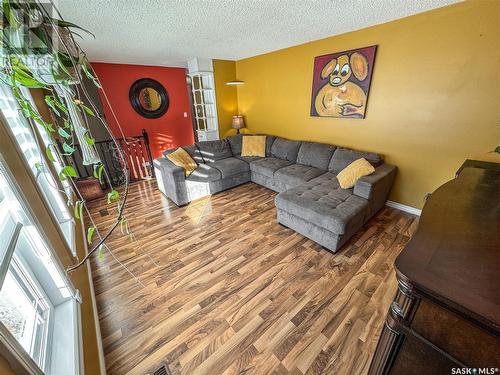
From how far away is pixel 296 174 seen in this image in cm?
312

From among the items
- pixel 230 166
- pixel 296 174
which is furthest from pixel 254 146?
pixel 296 174

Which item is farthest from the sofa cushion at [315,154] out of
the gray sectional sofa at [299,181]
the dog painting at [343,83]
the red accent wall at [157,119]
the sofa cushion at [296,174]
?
the red accent wall at [157,119]

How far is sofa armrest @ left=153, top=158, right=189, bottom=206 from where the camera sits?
3.03 meters

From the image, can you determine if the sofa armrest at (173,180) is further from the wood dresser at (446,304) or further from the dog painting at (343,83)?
the wood dresser at (446,304)

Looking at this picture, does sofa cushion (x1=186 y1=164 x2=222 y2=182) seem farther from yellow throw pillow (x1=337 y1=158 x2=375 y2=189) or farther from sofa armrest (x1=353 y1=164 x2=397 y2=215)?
sofa armrest (x1=353 y1=164 x2=397 y2=215)

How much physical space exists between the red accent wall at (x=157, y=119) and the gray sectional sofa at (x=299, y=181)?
189cm

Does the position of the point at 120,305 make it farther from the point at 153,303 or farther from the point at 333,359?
the point at 333,359

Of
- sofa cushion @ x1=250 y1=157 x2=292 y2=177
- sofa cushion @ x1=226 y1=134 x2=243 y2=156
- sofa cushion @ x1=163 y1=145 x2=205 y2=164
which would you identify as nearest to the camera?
sofa cushion @ x1=250 y1=157 x2=292 y2=177

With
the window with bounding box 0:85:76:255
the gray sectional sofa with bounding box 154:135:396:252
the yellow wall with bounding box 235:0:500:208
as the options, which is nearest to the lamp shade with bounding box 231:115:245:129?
the gray sectional sofa with bounding box 154:135:396:252

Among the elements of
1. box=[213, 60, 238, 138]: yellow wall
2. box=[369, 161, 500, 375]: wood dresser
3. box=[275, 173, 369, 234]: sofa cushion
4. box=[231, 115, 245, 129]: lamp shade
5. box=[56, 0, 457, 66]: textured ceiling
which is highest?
box=[56, 0, 457, 66]: textured ceiling

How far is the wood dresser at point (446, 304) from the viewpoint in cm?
60

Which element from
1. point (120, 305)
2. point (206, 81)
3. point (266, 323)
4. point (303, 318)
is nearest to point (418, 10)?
point (303, 318)

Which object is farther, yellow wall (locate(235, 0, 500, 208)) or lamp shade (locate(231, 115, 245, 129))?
lamp shade (locate(231, 115, 245, 129))

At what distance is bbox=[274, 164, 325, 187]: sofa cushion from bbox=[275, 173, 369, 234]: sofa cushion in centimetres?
33
